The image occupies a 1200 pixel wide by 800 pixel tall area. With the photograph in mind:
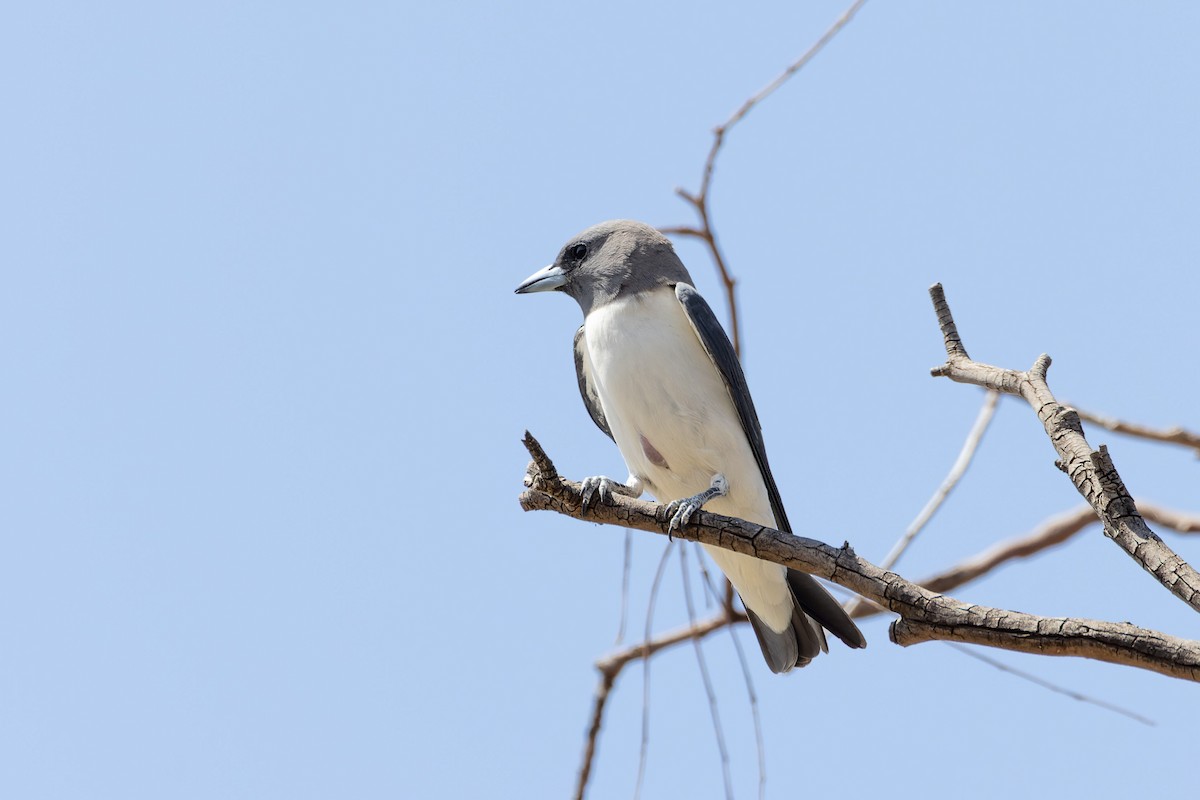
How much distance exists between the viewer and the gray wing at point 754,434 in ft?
16.9

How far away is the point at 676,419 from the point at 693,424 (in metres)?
0.08

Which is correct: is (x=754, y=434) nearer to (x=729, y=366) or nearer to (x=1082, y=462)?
(x=729, y=366)

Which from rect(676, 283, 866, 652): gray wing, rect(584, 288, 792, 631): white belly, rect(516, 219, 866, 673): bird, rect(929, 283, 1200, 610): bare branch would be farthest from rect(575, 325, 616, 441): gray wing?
rect(929, 283, 1200, 610): bare branch

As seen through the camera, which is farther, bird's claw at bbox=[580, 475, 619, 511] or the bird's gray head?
the bird's gray head

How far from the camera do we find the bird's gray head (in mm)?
5727

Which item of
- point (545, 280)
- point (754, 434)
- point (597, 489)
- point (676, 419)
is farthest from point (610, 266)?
point (597, 489)

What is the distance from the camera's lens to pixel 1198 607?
10.3ft

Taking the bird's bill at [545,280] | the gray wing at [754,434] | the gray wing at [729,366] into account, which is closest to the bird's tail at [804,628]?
the gray wing at [754,434]

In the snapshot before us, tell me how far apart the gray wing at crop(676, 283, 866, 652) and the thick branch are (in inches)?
43.0

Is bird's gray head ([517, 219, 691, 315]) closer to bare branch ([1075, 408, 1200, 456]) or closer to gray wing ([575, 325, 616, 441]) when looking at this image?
gray wing ([575, 325, 616, 441])

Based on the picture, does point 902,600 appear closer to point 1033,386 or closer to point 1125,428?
point 1033,386

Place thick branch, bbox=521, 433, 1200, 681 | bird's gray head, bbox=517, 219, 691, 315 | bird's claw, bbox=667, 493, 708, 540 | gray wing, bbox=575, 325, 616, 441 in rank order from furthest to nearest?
gray wing, bbox=575, 325, 616, 441 → bird's gray head, bbox=517, 219, 691, 315 → bird's claw, bbox=667, 493, 708, 540 → thick branch, bbox=521, 433, 1200, 681

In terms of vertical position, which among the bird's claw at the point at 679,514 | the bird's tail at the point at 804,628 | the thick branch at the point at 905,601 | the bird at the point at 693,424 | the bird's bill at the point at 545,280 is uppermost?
the bird's bill at the point at 545,280

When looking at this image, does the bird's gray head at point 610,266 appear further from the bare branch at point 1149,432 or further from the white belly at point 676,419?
the bare branch at point 1149,432
